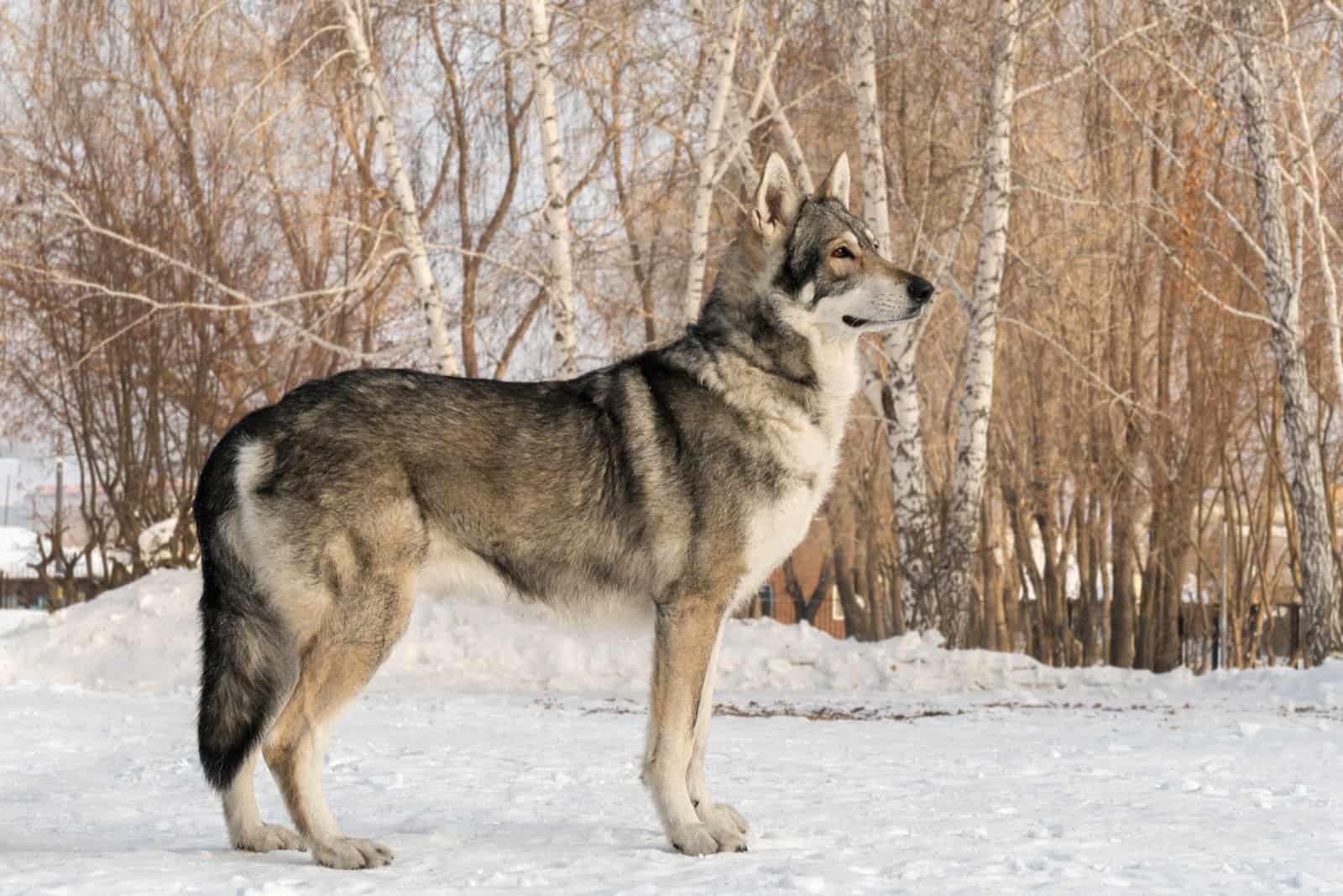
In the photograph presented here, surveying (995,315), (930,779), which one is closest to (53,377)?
(995,315)

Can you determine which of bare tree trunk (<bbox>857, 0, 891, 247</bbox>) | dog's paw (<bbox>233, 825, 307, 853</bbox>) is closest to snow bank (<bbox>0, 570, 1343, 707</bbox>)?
bare tree trunk (<bbox>857, 0, 891, 247</bbox>)

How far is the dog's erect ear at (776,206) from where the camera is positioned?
211 inches

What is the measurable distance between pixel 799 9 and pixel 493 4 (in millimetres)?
3327

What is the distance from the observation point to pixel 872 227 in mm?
14414

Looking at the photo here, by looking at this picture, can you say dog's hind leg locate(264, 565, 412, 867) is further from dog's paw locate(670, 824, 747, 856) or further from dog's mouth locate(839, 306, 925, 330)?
dog's mouth locate(839, 306, 925, 330)

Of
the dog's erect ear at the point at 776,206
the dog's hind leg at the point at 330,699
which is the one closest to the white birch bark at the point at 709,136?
the dog's erect ear at the point at 776,206

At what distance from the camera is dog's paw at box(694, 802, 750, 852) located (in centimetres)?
493

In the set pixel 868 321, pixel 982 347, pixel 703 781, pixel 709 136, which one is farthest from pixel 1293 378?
pixel 703 781

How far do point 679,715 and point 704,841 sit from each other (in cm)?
44

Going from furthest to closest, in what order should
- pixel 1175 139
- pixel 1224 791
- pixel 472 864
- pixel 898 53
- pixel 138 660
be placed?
pixel 1175 139, pixel 898 53, pixel 138 660, pixel 1224 791, pixel 472 864

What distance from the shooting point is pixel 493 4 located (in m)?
14.8

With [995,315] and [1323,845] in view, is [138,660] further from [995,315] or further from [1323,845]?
[1323,845]

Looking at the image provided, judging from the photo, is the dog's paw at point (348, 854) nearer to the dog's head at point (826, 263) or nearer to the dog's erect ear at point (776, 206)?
the dog's head at point (826, 263)

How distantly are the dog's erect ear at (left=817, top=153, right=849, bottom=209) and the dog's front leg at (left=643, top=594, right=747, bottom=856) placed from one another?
171 centimetres
